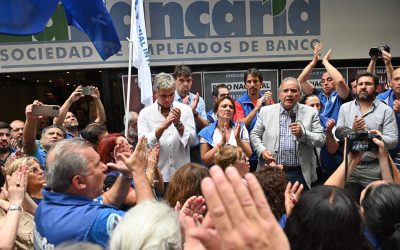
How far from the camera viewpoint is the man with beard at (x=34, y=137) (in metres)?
3.83

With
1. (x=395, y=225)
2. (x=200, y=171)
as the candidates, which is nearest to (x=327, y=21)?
(x=200, y=171)

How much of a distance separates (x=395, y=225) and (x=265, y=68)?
5884 millimetres

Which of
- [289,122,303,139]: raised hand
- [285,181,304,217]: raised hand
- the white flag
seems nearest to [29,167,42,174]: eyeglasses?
[285,181,304,217]: raised hand

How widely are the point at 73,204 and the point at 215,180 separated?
4.54 feet

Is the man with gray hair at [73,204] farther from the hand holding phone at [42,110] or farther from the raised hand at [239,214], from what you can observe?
the hand holding phone at [42,110]

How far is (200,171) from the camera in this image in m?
2.58

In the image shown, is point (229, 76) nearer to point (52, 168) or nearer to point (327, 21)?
point (327, 21)

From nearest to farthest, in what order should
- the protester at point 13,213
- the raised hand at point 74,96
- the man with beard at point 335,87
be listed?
the protester at point 13,213 < the man with beard at point 335,87 < the raised hand at point 74,96

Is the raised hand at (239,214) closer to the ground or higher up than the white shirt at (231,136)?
higher up

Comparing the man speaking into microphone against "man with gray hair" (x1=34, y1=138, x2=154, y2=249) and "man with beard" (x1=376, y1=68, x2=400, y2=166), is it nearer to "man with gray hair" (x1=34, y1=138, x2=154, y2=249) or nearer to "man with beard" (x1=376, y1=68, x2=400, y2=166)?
"man with beard" (x1=376, y1=68, x2=400, y2=166)

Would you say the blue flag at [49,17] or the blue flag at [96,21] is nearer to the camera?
the blue flag at [49,17]

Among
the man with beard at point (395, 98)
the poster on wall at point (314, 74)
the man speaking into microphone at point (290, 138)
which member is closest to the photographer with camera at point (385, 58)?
the man with beard at point (395, 98)

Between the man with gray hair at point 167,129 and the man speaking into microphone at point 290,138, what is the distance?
0.74 metres

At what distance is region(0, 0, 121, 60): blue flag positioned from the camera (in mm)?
3554
